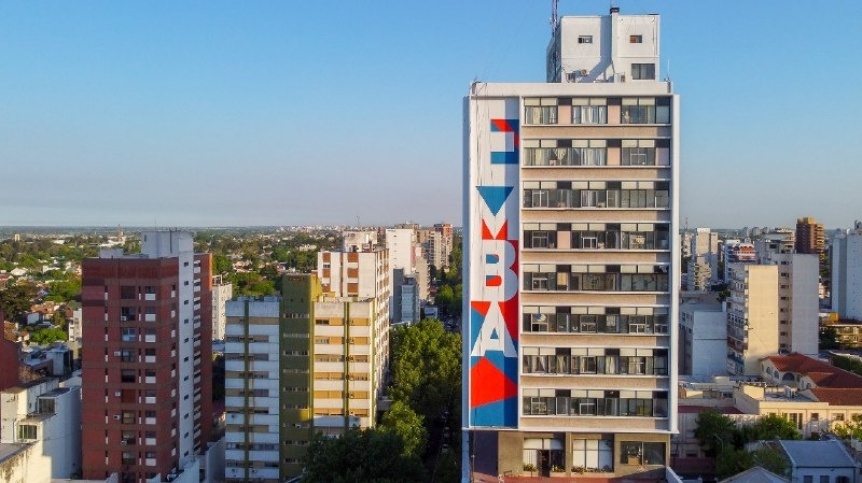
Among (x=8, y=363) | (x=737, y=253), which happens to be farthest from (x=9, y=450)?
(x=737, y=253)

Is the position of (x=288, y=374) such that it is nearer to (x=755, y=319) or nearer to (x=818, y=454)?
(x=818, y=454)

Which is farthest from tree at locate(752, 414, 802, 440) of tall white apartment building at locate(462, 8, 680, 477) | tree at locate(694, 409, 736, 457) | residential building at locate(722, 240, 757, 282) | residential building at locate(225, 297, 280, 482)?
residential building at locate(722, 240, 757, 282)

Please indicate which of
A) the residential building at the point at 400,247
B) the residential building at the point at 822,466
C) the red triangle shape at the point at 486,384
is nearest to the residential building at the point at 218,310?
the residential building at the point at 400,247

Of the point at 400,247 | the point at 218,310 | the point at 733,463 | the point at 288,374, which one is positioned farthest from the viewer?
the point at 400,247

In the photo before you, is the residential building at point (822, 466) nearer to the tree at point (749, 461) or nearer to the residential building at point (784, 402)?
the tree at point (749, 461)

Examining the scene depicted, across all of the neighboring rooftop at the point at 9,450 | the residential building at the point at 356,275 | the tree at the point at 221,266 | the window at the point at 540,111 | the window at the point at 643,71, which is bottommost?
the neighboring rooftop at the point at 9,450

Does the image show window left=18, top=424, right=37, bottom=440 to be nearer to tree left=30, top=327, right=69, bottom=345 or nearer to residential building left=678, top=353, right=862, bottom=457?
tree left=30, top=327, right=69, bottom=345
